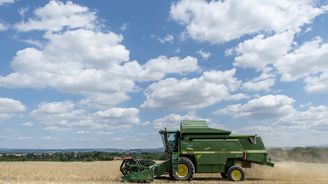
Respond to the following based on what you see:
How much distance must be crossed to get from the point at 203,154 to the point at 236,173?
1.71m

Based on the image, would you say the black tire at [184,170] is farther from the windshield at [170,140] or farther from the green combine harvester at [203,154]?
the windshield at [170,140]

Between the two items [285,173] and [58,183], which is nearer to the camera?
[58,183]

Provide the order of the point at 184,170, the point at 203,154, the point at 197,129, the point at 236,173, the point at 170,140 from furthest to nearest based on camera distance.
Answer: the point at 170,140 → the point at 197,129 → the point at 203,154 → the point at 236,173 → the point at 184,170

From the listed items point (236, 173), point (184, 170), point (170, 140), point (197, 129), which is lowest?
point (236, 173)

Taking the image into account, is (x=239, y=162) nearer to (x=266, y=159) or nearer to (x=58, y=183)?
(x=266, y=159)

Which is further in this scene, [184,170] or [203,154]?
[203,154]

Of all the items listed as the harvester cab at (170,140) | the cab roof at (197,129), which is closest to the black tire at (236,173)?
the cab roof at (197,129)

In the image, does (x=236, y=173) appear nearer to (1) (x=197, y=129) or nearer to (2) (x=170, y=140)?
(1) (x=197, y=129)

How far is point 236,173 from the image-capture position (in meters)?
20.5

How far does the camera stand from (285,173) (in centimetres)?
2266

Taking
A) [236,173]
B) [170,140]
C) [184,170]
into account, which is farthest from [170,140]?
[236,173]

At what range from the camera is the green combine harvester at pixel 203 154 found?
2030cm

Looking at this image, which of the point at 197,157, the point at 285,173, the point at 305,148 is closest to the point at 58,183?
the point at 197,157

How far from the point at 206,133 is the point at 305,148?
3568 cm
